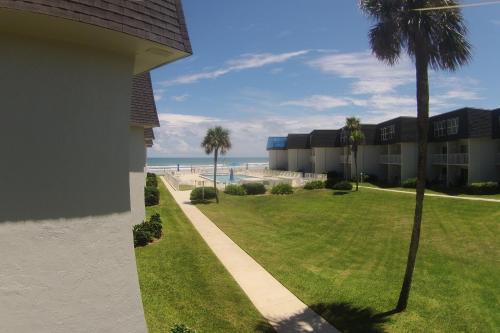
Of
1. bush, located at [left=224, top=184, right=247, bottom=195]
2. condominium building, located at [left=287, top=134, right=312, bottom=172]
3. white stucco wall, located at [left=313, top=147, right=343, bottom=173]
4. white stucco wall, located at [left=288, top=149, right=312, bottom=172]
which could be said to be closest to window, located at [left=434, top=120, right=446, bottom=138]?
white stucco wall, located at [left=313, top=147, right=343, bottom=173]

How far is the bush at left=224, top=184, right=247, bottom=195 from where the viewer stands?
133 feet

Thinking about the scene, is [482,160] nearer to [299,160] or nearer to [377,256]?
[377,256]

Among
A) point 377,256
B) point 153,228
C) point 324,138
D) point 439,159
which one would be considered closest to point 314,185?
point 439,159

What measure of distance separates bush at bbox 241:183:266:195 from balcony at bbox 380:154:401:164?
54.4 feet

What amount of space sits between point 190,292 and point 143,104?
26.7 feet

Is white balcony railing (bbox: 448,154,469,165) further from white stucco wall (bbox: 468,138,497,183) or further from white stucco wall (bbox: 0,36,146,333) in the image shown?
white stucco wall (bbox: 0,36,146,333)

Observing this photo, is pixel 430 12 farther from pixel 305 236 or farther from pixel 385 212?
pixel 385 212

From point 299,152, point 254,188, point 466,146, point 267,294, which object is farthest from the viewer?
point 299,152

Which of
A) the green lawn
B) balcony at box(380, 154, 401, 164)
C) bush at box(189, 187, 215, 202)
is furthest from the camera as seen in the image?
balcony at box(380, 154, 401, 164)

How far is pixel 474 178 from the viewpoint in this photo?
3688 centimetres

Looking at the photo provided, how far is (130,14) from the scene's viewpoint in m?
5.31

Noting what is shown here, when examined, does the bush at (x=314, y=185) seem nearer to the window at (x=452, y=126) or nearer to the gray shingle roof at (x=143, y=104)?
the window at (x=452, y=126)

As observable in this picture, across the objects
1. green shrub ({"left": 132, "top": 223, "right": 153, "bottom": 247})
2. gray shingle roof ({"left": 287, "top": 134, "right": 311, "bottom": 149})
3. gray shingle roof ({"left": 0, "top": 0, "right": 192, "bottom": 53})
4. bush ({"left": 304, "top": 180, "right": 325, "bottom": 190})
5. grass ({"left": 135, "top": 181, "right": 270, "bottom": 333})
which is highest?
gray shingle roof ({"left": 287, "top": 134, "right": 311, "bottom": 149})

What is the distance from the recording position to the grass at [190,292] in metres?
10.2
